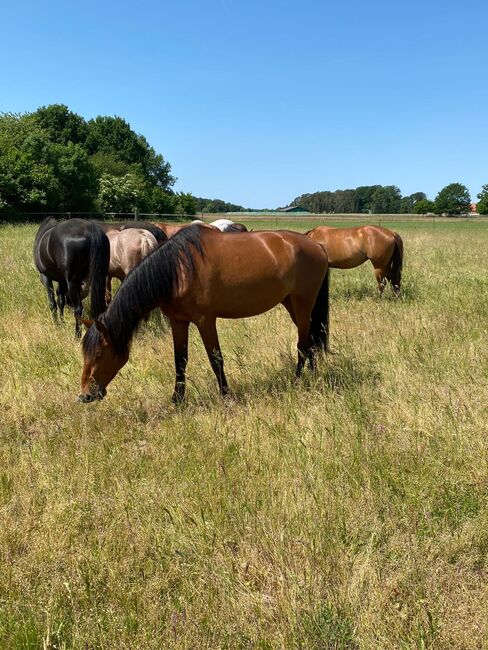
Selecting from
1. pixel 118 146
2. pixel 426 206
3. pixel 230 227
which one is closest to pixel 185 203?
pixel 118 146

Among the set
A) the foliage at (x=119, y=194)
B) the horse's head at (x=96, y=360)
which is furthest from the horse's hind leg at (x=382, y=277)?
the foliage at (x=119, y=194)

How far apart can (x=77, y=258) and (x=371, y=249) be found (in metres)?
5.80

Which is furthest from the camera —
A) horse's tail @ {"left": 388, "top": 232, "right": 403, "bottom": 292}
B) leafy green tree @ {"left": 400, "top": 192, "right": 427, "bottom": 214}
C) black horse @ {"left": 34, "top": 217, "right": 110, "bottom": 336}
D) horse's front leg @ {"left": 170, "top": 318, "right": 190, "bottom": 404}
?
leafy green tree @ {"left": 400, "top": 192, "right": 427, "bottom": 214}

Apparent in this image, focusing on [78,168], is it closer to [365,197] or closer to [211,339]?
[211,339]

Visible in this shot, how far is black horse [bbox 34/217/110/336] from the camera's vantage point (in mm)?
6155

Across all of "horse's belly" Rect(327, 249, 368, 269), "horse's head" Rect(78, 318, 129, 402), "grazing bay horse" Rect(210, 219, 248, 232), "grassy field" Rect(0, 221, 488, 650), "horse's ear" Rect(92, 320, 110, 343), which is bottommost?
"grassy field" Rect(0, 221, 488, 650)

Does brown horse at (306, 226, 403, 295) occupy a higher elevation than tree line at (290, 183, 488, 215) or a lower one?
lower

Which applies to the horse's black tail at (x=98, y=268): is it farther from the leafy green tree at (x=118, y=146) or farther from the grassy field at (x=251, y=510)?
the leafy green tree at (x=118, y=146)

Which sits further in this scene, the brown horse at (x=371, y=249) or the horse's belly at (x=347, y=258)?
the horse's belly at (x=347, y=258)

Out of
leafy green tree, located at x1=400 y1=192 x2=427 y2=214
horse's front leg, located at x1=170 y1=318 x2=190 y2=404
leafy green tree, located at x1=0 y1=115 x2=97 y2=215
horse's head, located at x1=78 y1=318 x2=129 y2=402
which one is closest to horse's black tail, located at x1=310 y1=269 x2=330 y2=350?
horse's front leg, located at x1=170 y1=318 x2=190 y2=404

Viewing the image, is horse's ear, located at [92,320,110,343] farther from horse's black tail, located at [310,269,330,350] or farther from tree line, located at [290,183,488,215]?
tree line, located at [290,183,488,215]

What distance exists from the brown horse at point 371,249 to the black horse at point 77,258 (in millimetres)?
4744

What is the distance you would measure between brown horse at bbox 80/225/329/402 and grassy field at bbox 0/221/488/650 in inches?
15.7

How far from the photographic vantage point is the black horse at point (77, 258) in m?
6.15
